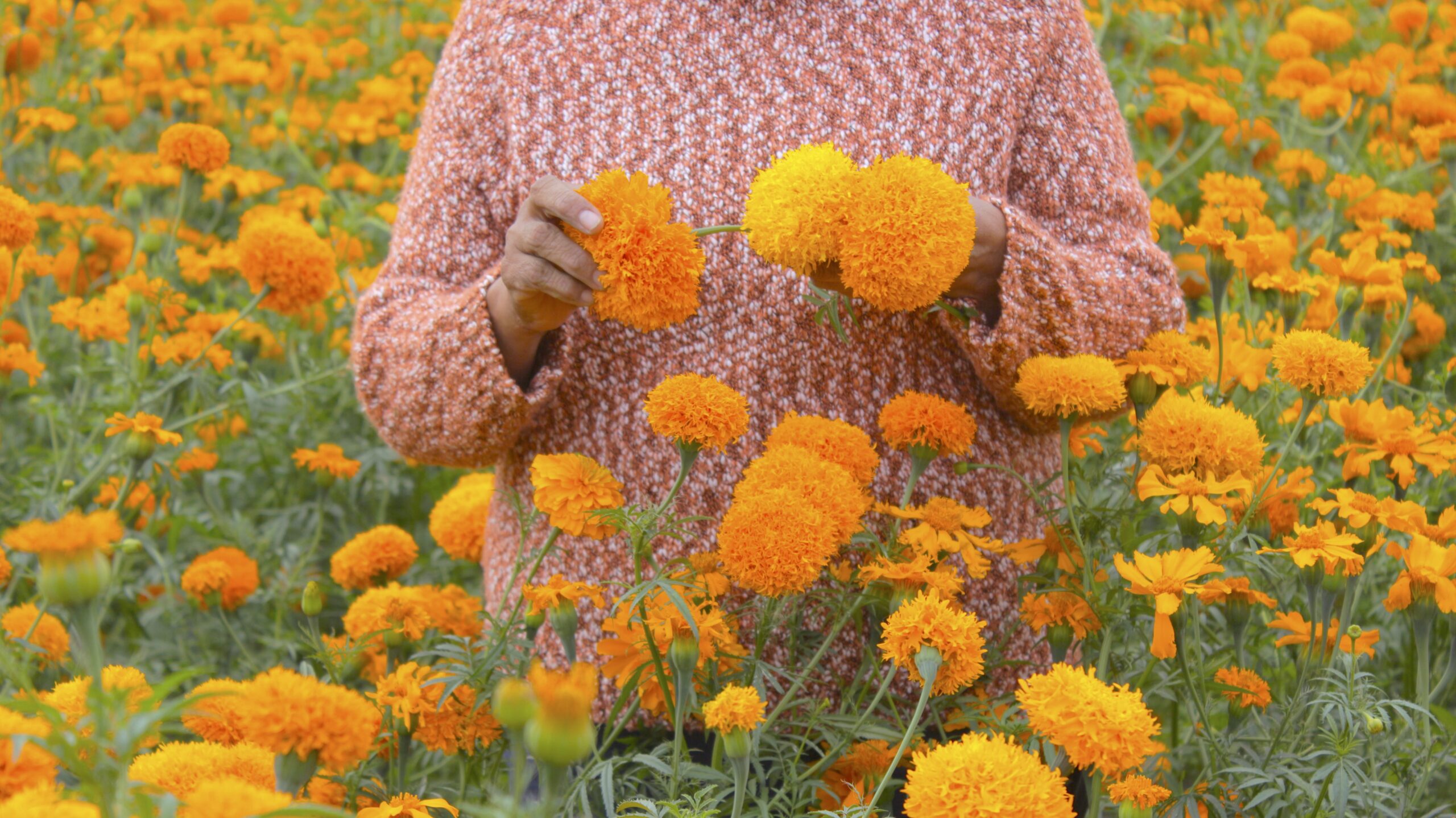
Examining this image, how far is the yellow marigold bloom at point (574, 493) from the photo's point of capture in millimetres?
1086

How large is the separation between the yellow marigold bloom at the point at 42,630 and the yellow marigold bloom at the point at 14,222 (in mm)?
461

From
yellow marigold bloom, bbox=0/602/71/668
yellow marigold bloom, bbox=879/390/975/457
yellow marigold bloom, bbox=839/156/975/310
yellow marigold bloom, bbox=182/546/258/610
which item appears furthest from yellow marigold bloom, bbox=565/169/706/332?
yellow marigold bloom, bbox=182/546/258/610

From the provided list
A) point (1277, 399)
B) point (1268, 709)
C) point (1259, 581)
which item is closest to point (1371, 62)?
point (1277, 399)

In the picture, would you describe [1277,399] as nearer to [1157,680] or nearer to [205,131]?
[1157,680]

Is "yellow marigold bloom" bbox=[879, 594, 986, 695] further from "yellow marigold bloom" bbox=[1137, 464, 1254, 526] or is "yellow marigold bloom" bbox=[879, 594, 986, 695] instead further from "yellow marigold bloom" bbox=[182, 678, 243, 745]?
"yellow marigold bloom" bbox=[182, 678, 243, 745]

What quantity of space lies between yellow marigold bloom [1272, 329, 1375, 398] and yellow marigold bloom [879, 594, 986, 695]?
448 millimetres

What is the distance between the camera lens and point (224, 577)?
180 cm

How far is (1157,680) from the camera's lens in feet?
4.35

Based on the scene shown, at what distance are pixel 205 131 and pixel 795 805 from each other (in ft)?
5.13

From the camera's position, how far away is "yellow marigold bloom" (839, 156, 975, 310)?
93cm

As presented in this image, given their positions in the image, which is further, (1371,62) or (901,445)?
(1371,62)

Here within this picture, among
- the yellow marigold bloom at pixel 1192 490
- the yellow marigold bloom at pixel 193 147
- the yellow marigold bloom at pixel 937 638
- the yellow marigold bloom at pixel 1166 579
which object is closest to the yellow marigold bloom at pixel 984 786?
the yellow marigold bloom at pixel 937 638

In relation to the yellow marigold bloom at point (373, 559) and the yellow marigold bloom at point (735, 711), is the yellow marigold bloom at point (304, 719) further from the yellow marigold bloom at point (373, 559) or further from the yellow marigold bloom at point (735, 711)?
the yellow marigold bloom at point (373, 559)

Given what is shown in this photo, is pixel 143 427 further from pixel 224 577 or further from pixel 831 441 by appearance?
pixel 831 441
